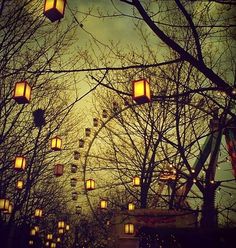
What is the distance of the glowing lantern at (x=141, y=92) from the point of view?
780cm

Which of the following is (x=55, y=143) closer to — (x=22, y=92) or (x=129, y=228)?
(x=129, y=228)

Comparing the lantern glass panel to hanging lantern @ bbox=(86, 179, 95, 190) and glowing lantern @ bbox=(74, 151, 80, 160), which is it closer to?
hanging lantern @ bbox=(86, 179, 95, 190)

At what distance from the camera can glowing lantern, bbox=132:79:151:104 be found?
7800mm

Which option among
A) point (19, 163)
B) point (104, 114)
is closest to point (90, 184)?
point (104, 114)

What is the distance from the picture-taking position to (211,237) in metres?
8.38

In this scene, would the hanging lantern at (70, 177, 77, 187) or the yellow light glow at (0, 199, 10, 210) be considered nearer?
the yellow light glow at (0, 199, 10, 210)

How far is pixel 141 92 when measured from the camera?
791cm

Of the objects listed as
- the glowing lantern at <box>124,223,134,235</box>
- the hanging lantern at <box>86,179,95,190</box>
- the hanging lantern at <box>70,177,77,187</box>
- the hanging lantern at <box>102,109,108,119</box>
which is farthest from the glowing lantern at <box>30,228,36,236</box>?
the hanging lantern at <box>102,109,108,119</box>

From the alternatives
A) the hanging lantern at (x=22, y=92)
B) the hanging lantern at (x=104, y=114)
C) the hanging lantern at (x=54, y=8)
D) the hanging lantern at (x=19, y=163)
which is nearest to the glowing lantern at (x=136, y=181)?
the hanging lantern at (x=104, y=114)

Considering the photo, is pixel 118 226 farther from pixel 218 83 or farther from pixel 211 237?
pixel 218 83

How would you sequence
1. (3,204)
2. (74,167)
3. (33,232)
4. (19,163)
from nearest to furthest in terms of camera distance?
1. (19,163)
2. (3,204)
3. (74,167)
4. (33,232)

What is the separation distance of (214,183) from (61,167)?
12204 mm

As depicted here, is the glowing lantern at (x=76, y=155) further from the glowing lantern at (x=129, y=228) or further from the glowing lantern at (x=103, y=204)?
the glowing lantern at (x=129, y=228)

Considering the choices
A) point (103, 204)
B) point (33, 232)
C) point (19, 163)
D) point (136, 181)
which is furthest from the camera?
point (33, 232)
